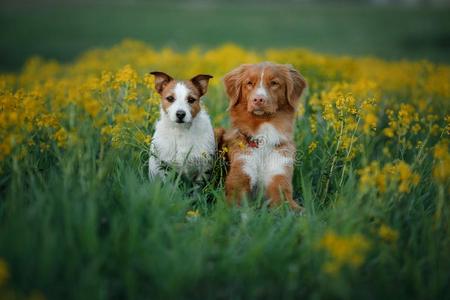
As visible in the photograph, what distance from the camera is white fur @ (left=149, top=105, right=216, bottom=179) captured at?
477 centimetres

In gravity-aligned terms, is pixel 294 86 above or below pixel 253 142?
above

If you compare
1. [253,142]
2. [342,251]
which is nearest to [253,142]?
[253,142]

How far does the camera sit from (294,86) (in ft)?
15.8

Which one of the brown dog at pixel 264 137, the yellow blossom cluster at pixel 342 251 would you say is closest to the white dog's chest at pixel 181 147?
the brown dog at pixel 264 137

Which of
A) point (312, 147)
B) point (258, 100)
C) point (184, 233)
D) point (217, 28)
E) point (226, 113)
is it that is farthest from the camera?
point (217, 28)

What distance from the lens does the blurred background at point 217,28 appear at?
24.8m

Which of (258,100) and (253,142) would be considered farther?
(253,142)

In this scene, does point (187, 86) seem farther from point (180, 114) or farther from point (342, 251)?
point (342, 251)

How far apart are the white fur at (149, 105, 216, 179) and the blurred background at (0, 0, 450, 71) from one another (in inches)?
602

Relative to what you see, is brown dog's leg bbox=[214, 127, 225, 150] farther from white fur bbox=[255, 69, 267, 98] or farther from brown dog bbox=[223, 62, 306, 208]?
white fur bbox=[255, 69, 267, 98]

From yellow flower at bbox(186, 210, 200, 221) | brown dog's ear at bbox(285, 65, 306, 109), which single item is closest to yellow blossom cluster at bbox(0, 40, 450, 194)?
brown dog's ear at bbox(285, 65, 306, 109)

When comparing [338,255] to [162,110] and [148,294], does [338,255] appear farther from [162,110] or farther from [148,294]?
[162,110]

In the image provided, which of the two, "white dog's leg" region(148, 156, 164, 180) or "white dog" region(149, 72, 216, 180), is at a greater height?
"white dog" region(149, 72, 216, 180)

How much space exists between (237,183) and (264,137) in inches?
19.8
